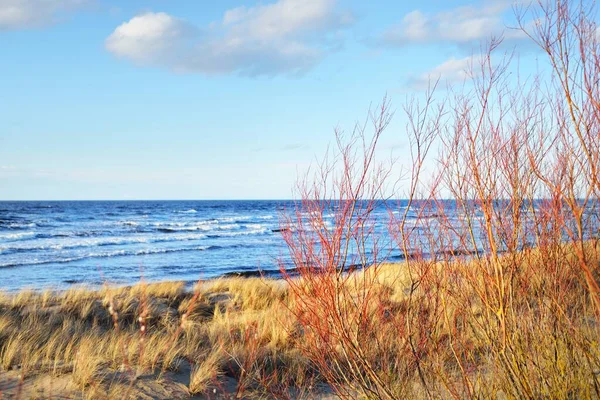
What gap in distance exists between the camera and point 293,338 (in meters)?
6.69

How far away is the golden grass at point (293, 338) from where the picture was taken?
3.47 m

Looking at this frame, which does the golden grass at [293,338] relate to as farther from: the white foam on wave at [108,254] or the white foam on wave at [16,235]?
the white foam on wave at [16,235]

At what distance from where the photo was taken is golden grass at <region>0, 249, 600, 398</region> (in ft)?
11.4

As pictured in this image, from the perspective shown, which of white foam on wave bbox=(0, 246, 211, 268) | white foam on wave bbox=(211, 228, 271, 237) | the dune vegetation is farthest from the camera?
white foam on wave bbox=(211, 228, 271, 237)

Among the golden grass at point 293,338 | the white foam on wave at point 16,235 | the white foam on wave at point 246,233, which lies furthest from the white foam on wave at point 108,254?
the golden grass at point 293,338

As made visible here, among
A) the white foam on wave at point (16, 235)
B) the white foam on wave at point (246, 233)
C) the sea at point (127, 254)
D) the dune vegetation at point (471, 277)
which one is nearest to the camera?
the dune vegetation at point (471, 277)

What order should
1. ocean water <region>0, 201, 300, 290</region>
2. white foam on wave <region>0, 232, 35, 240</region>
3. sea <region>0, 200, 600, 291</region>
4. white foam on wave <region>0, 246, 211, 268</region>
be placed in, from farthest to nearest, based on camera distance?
1. white foam on wave <region>0, 232, 35, 240</region>
2. white foam on wave <region>0, 246, 211, 268</region>
3. ocean water <region>0, 201, 300, 290</region>
4. sea <region>0, 200, 600, 291</region>

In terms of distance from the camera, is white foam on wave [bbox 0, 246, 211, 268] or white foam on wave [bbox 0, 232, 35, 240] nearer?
white foam on wave [bbox 0, 246, 211, 268]

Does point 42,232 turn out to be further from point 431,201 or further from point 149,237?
point 431,201

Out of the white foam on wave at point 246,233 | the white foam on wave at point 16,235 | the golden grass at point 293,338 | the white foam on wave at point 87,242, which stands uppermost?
the golden grass at point 293,338

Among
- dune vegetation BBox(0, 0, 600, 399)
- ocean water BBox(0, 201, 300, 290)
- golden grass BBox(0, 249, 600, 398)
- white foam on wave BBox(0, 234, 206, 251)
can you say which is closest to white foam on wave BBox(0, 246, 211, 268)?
ocean water BBox(0, 201, 300, 290)

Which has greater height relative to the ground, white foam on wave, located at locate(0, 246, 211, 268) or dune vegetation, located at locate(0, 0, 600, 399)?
dune vegetation, located at locate(0, 0, 600, 399)

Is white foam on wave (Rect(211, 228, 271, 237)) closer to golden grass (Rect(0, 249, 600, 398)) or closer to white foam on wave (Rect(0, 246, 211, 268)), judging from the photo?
white foam on wave (Rect(0, 246, 211, 268))

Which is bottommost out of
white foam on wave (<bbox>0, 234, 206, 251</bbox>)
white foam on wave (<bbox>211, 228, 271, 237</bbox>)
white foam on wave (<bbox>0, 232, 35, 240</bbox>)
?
white foam on wave (<bbox>0, 234, 206, 251</bbox>)
